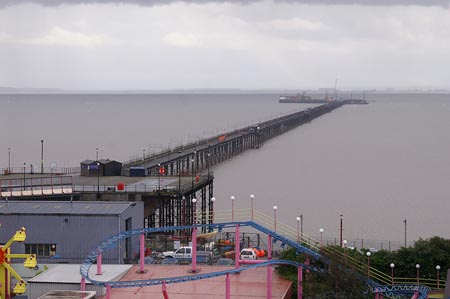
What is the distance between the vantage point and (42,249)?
76.1ft

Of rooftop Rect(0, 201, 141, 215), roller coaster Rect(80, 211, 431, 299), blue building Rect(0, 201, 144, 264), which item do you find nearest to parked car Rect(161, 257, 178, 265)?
blue building Rect(0, 201, 144, 264)

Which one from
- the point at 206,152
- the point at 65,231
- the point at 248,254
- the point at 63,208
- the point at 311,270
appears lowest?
the point at 248,254

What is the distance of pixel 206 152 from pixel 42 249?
4120cm

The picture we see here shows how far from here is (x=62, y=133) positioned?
107m

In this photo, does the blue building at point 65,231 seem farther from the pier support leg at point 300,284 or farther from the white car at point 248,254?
the pier support leg at point 300,284

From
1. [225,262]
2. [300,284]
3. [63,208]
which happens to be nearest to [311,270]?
[300,284]

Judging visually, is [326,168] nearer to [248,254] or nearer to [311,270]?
[248,254]

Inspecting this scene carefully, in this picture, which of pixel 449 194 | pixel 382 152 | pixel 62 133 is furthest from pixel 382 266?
pixel 62 133

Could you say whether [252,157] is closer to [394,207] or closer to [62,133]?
[394,207]

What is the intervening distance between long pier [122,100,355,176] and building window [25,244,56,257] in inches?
598

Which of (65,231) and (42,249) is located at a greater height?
(65,231)

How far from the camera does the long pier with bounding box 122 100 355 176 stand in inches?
1832

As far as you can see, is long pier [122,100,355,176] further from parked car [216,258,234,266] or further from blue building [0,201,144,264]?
blue building [0,201,144,264]

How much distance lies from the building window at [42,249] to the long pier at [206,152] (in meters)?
15.2
